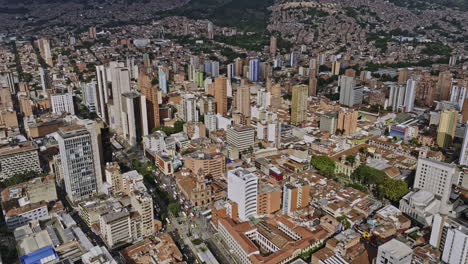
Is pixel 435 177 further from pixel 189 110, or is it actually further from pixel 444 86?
pixel 444 86

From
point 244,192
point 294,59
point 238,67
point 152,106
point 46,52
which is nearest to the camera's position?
point 244,192

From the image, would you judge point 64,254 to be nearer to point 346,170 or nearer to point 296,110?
point 346,170

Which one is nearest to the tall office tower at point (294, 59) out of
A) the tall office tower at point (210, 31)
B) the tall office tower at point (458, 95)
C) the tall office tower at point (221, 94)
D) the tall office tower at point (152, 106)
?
the tall office tower at point (210, 31)

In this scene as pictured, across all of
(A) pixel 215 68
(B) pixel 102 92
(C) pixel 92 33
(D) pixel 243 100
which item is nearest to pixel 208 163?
(D) pixel 243 100

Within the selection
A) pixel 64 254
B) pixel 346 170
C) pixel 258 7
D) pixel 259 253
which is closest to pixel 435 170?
pixel 346 170

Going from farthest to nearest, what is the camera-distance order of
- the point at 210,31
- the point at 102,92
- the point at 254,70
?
the point at 210,31 → the point at 254,70 → the point at 102,92
